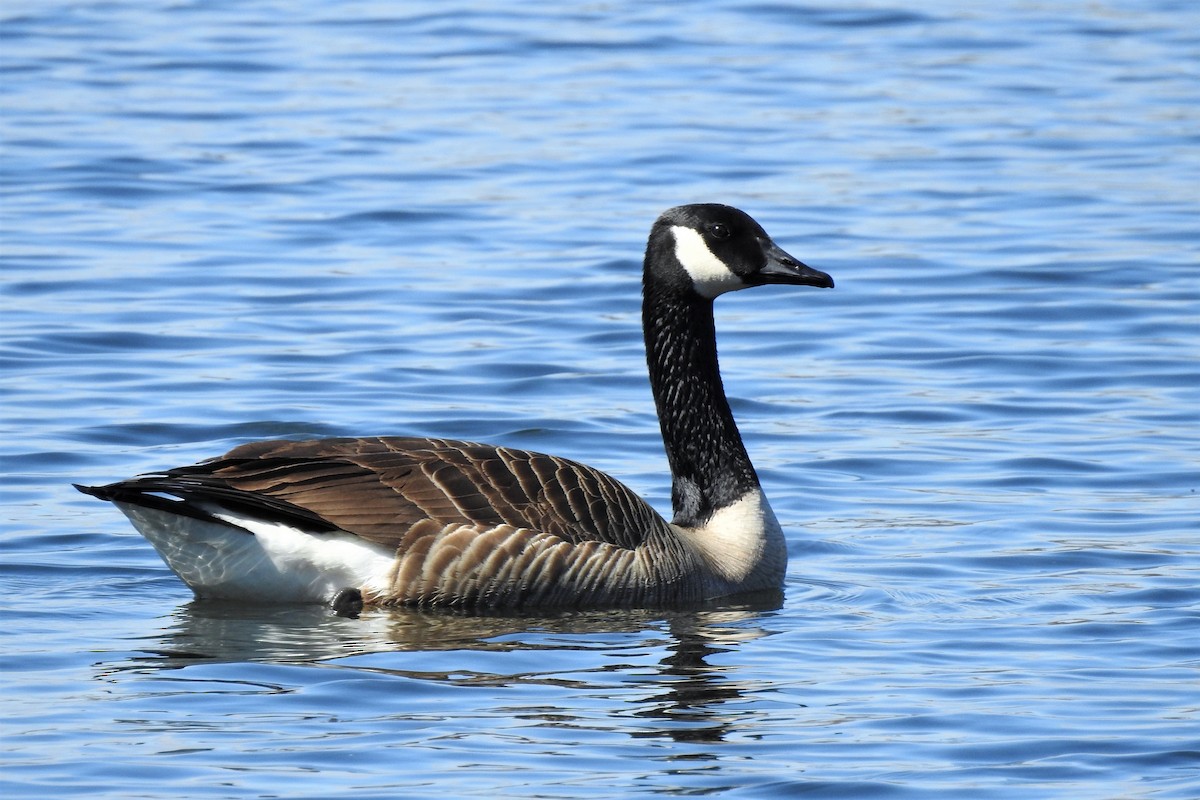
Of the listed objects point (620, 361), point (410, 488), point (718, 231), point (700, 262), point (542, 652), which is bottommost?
point (542, 652)

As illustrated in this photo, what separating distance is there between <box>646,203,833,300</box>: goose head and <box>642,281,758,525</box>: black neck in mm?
113

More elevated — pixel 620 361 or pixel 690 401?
pixel 690 401

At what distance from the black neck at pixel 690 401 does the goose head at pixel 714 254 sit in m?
0.11

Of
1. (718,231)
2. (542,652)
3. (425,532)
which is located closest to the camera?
(542,652)

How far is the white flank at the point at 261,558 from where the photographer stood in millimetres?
9133

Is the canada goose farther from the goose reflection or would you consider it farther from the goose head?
the goose head

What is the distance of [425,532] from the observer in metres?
9.35

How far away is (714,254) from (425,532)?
2139 mm

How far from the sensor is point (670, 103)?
893 inches

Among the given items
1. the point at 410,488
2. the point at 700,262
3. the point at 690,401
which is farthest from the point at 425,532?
the point at 700,262

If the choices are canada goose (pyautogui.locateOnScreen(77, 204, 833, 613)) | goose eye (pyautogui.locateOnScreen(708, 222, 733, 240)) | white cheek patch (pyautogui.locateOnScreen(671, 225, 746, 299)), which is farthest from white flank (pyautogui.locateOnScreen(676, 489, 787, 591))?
goose eye (pyautogui.locateOnScreen(708, 222, 733, 240))

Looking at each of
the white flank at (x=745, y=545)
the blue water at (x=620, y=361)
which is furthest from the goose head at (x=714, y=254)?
the blue water at (x=620, y=361)

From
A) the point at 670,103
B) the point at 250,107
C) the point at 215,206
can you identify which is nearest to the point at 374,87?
the point at 250,107

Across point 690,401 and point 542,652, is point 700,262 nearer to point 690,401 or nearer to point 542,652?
point 690,401
